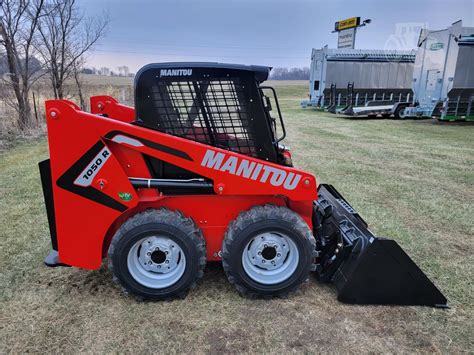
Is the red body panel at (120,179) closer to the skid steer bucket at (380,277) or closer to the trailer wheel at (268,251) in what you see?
the trailer wheel at (268,251)

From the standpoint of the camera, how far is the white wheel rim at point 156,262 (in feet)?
9.48

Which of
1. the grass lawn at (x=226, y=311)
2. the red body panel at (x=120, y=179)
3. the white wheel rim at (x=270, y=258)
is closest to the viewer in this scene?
the grass lawn at (x=226, y=311)

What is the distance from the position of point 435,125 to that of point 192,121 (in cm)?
1439

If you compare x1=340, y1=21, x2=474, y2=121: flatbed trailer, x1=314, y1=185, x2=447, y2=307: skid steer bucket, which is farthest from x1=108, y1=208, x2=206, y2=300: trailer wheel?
x1=340, y1=21, x2=474, y2=121: flatbed trailer

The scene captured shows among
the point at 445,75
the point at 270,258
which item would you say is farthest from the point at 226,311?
the point at 445,75

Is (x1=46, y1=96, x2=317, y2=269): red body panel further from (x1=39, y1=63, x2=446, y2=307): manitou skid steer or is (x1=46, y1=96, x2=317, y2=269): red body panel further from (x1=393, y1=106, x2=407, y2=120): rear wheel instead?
(x1=393, y1=106, x2=407, y2=120): rear wheel

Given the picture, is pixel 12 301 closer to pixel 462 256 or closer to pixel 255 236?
pixel 255 236

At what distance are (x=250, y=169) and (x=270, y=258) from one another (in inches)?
30.4

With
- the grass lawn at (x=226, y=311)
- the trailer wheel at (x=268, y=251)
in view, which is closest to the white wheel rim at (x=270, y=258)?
the trailer wheel at (x=268, y=251)

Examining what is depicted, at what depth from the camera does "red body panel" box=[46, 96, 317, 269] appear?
2.71 m

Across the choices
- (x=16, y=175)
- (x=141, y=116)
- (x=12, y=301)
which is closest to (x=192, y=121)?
(x=141, y=116)

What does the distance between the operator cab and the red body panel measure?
19 centimetres

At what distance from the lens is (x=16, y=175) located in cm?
652

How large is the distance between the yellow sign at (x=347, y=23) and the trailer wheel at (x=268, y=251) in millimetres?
27034
